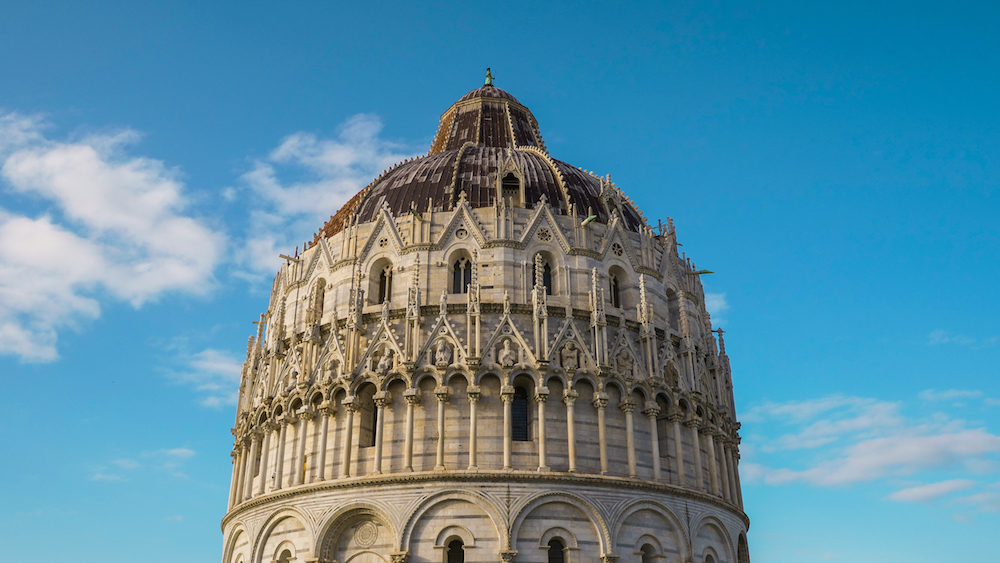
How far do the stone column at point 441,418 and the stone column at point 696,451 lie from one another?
10.9 m

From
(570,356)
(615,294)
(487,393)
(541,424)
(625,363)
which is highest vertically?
(615,294)

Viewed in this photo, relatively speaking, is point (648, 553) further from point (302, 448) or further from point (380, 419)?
point (302, 448)

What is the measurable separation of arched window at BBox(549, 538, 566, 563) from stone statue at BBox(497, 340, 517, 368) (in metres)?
6.91

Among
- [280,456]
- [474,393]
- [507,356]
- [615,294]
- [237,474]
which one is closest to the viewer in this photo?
[474,393]

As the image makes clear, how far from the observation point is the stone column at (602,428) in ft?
110

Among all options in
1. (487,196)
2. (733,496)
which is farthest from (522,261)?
(733,496)

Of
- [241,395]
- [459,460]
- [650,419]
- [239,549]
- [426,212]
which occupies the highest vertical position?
[426,212]

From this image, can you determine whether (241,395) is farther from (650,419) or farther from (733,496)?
(733,496)

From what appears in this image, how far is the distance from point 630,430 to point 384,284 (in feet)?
41.9

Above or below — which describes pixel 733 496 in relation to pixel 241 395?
below

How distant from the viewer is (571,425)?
3372 cm

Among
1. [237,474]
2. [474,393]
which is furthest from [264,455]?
[474,393]

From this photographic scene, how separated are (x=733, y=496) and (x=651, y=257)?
→ 11.6m

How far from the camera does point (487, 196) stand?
4047cm
